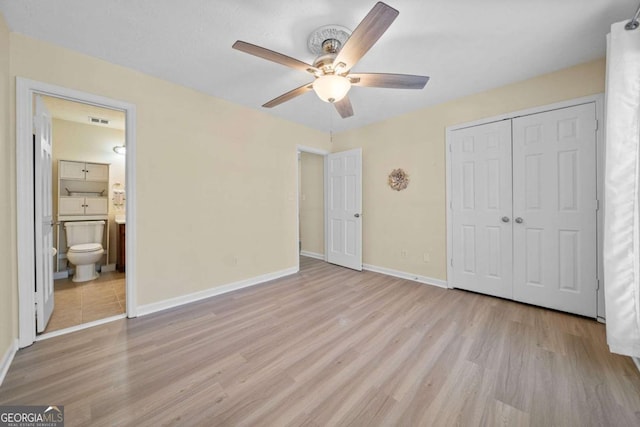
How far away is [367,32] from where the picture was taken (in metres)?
1.37

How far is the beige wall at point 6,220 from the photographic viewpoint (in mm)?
1595

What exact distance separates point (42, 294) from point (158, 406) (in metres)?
1.64

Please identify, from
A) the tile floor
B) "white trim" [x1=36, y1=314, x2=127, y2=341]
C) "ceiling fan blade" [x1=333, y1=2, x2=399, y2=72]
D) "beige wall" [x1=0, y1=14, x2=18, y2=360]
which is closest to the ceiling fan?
"ceiling fan blade" [x1=333, y1=2, x2=399, y2=72]

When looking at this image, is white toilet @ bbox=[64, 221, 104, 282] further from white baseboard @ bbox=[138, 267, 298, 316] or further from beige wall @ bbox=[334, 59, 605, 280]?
beige wall @ bbox=[334, 59, 605, 280]

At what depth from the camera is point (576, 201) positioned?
2322 millimetres

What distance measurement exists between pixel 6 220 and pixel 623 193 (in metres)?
4.24

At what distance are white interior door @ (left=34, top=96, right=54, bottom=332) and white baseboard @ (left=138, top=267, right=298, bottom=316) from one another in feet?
2.24

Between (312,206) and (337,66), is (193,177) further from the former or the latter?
(312,206)

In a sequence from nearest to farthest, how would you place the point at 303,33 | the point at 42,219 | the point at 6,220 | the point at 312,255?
1. the point at 6,220
2. the point at 303,33
3. the point at 42,219
4. the point at 312,255

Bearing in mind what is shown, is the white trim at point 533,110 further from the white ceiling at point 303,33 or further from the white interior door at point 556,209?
the white ceiling at point 303,33

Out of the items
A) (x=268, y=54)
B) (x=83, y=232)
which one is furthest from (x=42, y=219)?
(x=268, y=54)

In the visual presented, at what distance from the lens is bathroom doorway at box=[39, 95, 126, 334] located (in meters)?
3.16

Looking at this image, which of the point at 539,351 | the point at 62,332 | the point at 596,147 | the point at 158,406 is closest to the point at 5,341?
the point at 62,332

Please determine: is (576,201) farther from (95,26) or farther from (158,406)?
(95,26)
